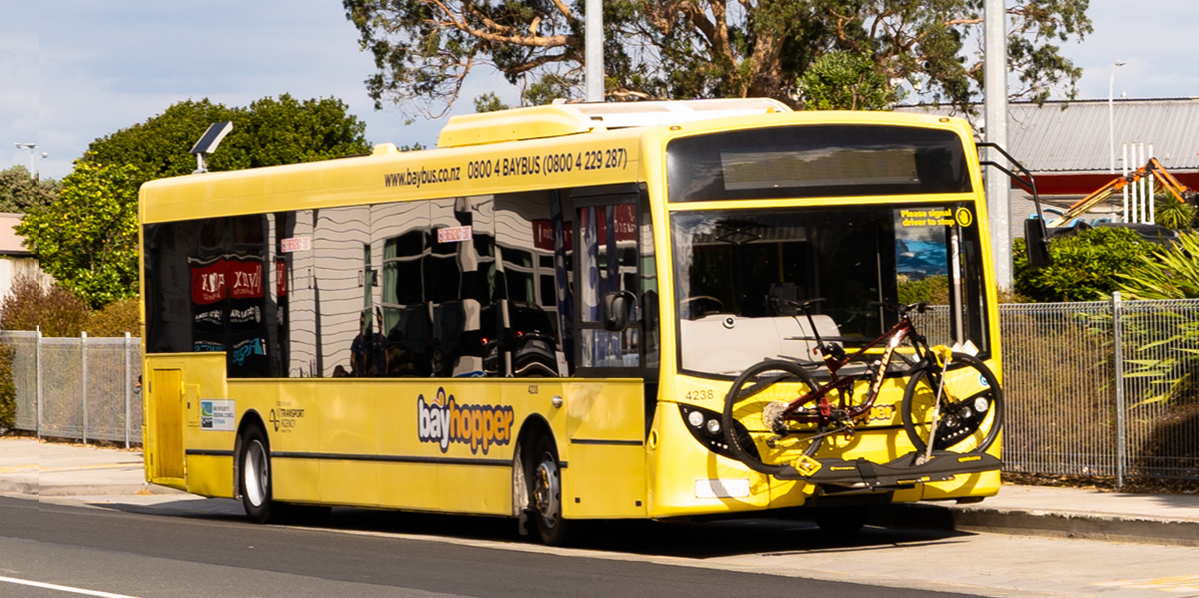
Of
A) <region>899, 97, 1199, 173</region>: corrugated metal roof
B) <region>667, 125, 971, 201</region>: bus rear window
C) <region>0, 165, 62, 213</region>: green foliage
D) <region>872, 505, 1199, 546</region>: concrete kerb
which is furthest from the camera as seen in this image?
<region>0, 165, 62, 213</region>: green foliage

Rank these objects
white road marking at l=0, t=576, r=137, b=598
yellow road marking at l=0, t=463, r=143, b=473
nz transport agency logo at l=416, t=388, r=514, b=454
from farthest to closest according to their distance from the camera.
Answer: yellow road marking at l=0, t=463, r=143, b=473, nz transport agency logo at l=416, t=388, r=514, b=454, white road marking at l=0, t=576, r=137, b=598

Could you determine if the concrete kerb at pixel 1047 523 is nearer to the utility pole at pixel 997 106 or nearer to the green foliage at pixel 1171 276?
the green foliage at pixel 1171 276

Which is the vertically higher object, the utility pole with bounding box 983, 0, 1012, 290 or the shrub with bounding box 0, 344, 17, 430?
the utility pole with bounding box 983, 0, 1012, 290

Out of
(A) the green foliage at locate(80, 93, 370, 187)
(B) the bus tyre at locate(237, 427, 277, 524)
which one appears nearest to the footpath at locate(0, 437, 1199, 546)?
(B) the bus tyre at locate(237, 427, 277, 524)

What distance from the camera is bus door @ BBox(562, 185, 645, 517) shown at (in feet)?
39.5

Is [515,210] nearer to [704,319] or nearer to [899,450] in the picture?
[704,319]

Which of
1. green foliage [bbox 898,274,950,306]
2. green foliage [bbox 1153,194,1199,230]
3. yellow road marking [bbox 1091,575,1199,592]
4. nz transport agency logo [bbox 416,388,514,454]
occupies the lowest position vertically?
yellow road marking [bbox 1091,575,1199,592]

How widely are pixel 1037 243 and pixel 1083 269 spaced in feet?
28.7

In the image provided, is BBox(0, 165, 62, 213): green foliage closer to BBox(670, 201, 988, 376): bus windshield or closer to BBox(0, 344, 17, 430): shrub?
BBox(0, 344, 17, 430): shrub

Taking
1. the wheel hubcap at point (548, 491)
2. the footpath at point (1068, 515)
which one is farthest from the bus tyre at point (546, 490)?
the footpath at point (1068, 515)

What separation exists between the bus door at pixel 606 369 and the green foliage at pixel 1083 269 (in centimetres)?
919

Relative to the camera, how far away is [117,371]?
30062 millimetres

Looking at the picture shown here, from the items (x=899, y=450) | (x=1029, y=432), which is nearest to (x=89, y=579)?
(x=899, y=450)

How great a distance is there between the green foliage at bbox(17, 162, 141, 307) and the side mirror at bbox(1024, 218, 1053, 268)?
118ft
